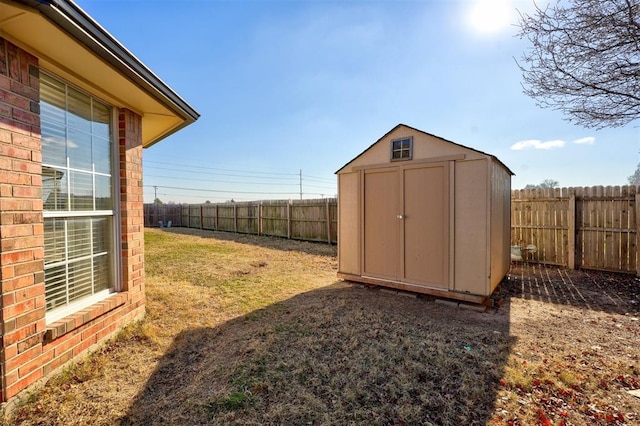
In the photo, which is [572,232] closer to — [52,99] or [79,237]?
[79,237]

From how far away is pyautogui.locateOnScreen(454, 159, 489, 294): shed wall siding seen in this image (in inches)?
156

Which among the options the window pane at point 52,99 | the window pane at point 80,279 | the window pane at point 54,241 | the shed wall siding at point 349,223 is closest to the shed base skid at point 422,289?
the shed wall siding at point 349,223

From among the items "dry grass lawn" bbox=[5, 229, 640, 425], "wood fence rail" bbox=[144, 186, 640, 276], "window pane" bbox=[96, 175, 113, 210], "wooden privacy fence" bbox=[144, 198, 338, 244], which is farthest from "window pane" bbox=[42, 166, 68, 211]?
"wood fence rail" bbox=[144, 186, 640, 276]

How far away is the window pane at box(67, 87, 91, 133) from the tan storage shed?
149 inches

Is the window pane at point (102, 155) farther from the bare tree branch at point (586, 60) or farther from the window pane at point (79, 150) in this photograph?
the bare tree branch at point (586, 60)

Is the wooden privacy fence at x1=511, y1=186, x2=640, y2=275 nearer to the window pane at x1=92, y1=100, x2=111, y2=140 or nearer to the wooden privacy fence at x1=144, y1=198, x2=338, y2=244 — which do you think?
the wooden privacy fence at x1=144, y1=198, x2=338, y2=244

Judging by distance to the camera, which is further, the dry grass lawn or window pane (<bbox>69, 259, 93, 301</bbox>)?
window pane (<bbox>69, 259, 93, 301</bbox>)

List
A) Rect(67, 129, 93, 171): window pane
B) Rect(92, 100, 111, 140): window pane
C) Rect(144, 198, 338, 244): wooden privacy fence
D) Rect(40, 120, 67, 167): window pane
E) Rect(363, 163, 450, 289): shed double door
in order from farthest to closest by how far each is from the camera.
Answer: Rect(144, 198, 338, 244): wooden privacy fence
Rect(363, 163, 450, 289): shed double door
Rect(92, 100, 111, 140): window pane
Rect(67, 129, 93, 171): window pane
Rect(40, 120, 67, 167): window pane

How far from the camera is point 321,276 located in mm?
6266

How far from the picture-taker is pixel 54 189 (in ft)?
8.02

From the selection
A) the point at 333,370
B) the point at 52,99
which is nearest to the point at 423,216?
the point at 333,370

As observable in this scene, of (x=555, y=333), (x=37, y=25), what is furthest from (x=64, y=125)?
(x=555, y=333)

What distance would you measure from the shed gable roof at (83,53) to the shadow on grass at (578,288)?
6057 mm

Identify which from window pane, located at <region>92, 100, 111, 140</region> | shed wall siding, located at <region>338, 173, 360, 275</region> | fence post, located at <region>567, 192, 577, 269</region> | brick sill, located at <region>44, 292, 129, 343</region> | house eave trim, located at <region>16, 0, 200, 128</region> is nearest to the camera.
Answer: house eave trim, located at <region>16, 0, 200, 128</region>
